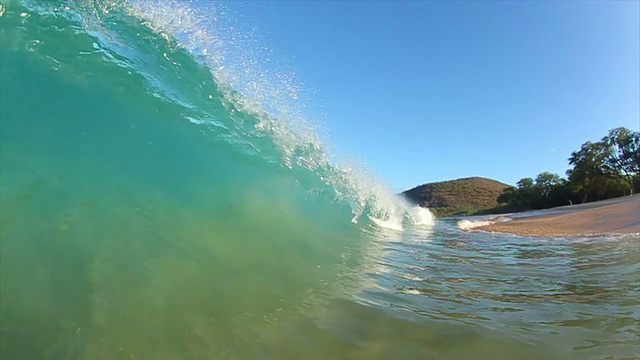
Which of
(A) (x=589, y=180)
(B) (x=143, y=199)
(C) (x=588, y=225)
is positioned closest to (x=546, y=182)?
(A) (x=589, y=180)

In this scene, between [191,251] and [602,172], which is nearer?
[191,251]

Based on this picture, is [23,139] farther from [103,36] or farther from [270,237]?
[270,237]

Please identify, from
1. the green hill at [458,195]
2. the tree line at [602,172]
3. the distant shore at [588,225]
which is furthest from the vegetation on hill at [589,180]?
the distant shore at [588,225]

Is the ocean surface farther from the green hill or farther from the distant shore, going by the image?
the green hill

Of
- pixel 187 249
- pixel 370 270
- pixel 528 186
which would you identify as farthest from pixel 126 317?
pixel 528 186

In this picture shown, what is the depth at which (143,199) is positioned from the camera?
4.23 m

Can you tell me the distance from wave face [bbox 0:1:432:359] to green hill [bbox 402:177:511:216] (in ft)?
206

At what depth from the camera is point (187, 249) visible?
369 centimetres

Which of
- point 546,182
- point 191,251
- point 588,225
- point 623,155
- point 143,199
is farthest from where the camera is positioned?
point 546,182

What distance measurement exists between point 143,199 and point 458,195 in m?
88.6

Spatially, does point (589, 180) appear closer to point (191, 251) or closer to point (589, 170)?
point (589, 170)

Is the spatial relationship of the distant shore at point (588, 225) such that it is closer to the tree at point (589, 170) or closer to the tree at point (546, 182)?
the tree at point (589, 170)

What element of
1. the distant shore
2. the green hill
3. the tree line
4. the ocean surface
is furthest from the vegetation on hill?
the ocean surface

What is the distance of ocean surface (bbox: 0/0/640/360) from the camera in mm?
2211
